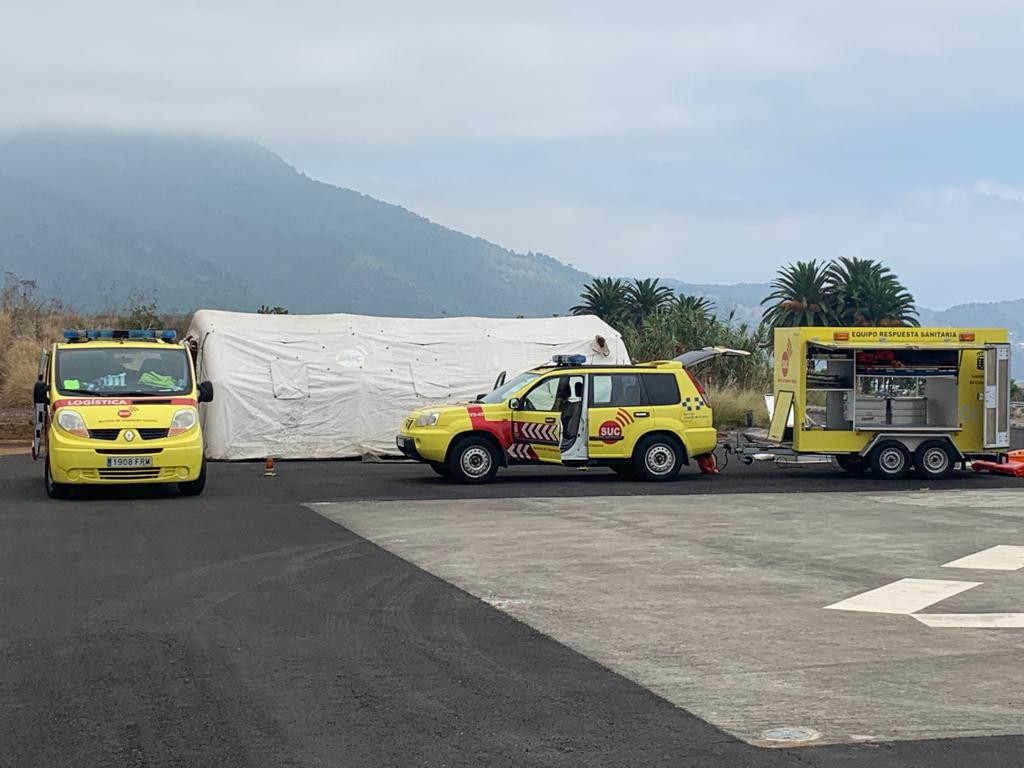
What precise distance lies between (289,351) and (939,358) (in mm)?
12653

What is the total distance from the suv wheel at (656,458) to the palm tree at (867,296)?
1293 inches

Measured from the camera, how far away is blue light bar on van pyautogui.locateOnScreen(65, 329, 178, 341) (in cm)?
1938

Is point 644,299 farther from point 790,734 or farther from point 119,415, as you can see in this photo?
point 790,734

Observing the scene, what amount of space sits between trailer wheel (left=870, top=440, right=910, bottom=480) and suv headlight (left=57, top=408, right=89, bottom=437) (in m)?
12.4

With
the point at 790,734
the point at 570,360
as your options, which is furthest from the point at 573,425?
the point at 790,734

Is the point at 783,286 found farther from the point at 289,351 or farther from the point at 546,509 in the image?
the point at 546,509

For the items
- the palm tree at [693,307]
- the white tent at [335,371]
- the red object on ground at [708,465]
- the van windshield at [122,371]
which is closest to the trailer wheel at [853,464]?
the red object on ground at [708,465]

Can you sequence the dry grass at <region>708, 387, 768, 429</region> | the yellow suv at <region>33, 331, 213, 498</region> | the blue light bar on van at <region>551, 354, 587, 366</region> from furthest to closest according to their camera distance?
1. the dry grass at <region>708, 387, 768, 429</region>
2. the blue light bar on van at <region>551, 354, 587, 366</region>
3. the yellow suv at <region>33, 331, 213, 498</region>

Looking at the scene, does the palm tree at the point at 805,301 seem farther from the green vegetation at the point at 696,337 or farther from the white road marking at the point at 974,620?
the white road marking at the point at 974,620

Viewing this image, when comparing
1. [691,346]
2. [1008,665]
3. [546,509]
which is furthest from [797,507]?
[691,346]

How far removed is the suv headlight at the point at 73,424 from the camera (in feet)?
56.7

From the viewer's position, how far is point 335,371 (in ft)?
90.2

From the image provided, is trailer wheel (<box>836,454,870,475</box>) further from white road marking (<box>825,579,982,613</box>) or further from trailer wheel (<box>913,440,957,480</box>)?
white road marking (<box>825,579,982,613</box>)

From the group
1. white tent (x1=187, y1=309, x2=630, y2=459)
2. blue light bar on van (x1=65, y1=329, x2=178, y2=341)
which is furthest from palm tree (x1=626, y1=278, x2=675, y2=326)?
blue light bar on van (x1=65, y1=329, x2=178, y2=341)
